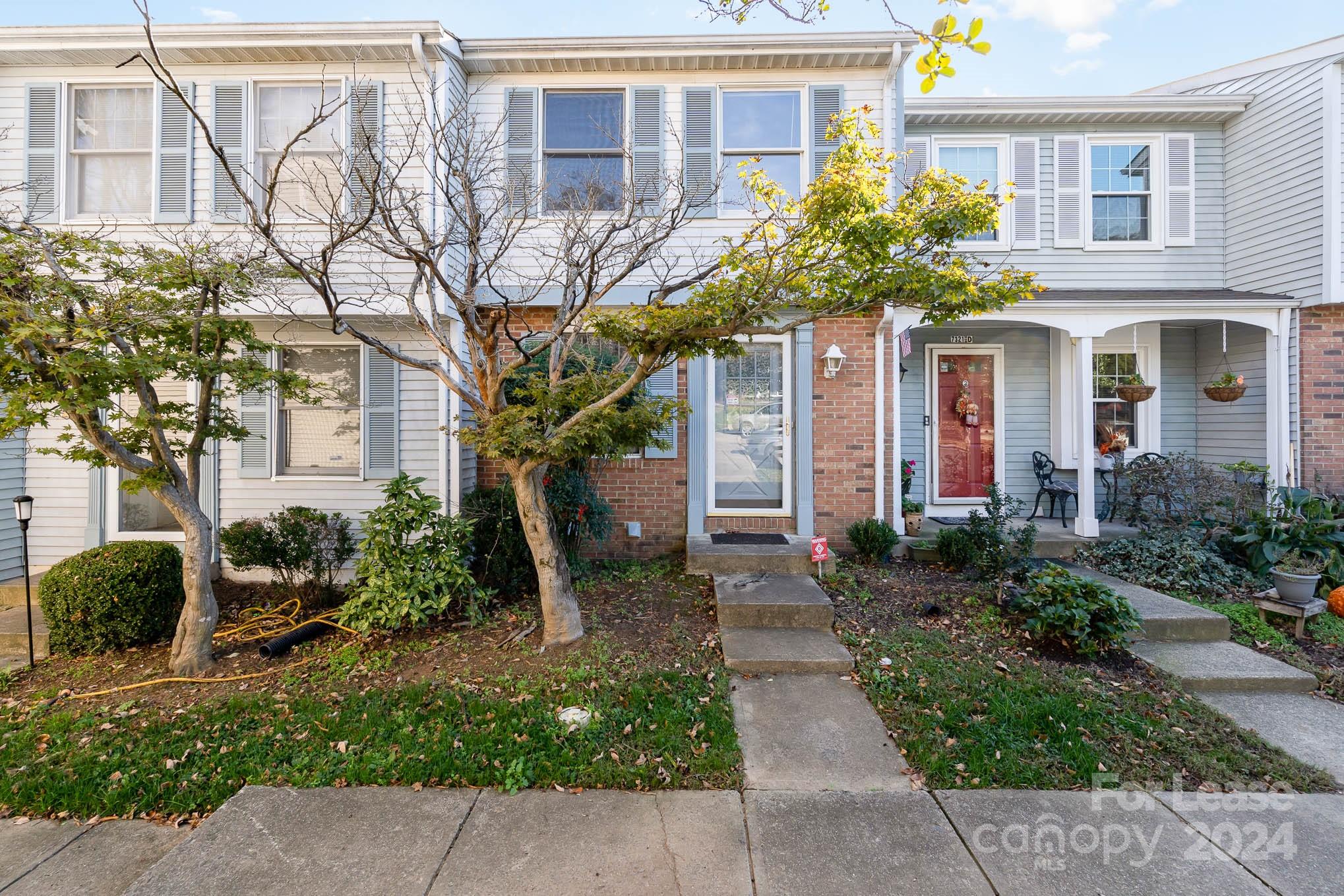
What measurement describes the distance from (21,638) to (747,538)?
639cm

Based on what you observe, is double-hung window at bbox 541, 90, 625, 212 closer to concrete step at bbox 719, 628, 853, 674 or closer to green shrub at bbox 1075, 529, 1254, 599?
concrete step at bbox 719, 628, 853, 674

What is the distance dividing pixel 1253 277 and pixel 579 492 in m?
8.93

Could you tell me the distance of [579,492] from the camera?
6043 millimetres

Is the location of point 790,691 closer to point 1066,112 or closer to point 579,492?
point 579,492

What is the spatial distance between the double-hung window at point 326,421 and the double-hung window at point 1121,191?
9.68 metres

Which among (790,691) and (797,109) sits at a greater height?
(797,109)

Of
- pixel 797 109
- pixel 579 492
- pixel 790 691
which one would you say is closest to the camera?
pixel 790 691

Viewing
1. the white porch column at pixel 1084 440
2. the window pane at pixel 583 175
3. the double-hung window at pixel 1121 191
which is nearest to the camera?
the window pane at pixel 583 175

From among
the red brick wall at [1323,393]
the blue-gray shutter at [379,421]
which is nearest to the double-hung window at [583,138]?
the blue-gray shutter at [379,421]

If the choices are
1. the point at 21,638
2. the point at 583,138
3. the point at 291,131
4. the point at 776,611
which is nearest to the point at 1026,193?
the point at 583,138

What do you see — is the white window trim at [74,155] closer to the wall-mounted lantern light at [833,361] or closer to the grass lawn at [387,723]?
the grass lawn at [387,723]

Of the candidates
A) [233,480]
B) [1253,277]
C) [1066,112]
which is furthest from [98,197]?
[1253,277]

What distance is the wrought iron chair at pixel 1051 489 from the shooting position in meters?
7.85

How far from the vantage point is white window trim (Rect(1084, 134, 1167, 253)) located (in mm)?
8344
